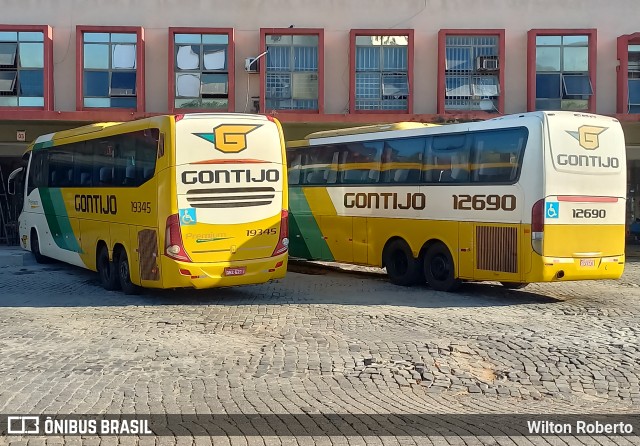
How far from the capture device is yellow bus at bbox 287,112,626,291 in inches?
491

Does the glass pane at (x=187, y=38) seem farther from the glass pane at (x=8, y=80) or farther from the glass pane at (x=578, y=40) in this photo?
the glass pane at (x=578, y=40)

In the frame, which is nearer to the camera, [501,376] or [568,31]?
[501,376]

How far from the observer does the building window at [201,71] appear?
2378cm

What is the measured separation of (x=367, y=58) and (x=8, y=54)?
1117cm

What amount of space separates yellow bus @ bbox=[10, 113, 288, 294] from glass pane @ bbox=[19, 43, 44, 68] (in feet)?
34.6

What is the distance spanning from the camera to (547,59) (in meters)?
24.0

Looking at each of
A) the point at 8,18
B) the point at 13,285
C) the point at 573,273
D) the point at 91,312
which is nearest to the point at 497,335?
the point at 573,273

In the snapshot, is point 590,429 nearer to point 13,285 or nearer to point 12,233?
point 13,285

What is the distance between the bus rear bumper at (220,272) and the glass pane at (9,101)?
13.9 meters

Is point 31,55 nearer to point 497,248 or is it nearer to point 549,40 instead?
point 549,40

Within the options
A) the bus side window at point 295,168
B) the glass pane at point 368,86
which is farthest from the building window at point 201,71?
the bus side window at point 295,168

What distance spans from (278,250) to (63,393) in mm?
6663

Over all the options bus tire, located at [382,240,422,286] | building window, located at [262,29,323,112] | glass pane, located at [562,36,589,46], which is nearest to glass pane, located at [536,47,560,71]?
glass pane, located at [562,36,589,46]

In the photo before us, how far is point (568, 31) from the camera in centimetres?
2375
